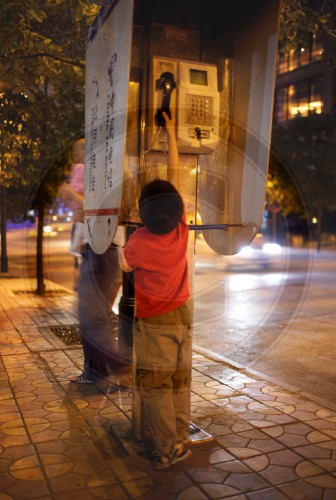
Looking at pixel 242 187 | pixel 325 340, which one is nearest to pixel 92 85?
pixel 242 187

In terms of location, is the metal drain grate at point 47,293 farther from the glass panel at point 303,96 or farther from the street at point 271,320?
the glass panel at point 303,96

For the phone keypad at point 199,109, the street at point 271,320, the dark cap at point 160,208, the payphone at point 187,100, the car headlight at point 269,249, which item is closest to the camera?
the dark cap at point 160,208

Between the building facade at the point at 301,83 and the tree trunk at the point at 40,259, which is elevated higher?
the building facade at the point at 301,83

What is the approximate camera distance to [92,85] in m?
4.39

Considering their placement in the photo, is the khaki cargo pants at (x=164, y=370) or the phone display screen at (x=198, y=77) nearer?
the khaki cargo pants at (x=164, y=370)

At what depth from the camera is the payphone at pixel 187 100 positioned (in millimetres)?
4070

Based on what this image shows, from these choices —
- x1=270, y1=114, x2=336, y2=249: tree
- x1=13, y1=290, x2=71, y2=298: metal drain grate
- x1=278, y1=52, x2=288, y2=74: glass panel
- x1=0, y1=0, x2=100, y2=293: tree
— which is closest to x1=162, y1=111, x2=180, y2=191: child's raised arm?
x1=0, y1=0, x2=100, y2=293: tree

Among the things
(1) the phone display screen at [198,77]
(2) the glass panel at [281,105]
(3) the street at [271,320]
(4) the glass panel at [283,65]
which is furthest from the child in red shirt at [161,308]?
(4) the glass panel at [283,65]

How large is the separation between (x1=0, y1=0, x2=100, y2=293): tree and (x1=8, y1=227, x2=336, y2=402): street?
128 inches

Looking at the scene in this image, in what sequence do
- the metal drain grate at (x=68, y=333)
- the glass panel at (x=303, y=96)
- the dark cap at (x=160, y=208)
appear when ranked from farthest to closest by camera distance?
the glass panel at (x=303, y=96), the metal drain grate at (x=68, y=333), the dark cap at (x=160, y=208)

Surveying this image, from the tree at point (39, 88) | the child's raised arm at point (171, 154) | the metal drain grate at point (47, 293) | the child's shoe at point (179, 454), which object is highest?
the tree at point (39, 88)

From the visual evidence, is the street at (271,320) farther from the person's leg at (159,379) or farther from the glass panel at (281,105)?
the glass panel at (281,105)

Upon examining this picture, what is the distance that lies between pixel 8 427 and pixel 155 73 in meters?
2.94

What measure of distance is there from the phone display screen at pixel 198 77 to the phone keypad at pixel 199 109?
11cm
